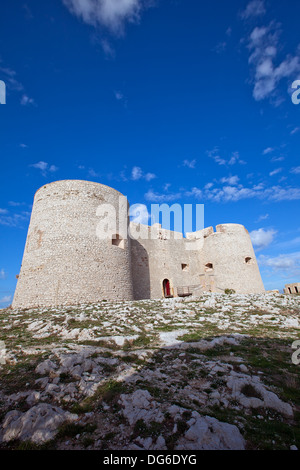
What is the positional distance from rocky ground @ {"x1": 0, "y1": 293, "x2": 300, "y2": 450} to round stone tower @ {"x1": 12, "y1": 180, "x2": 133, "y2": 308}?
16.9 feet

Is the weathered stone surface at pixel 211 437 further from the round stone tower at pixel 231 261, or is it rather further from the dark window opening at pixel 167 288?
the round stone tower at pixel 231 261

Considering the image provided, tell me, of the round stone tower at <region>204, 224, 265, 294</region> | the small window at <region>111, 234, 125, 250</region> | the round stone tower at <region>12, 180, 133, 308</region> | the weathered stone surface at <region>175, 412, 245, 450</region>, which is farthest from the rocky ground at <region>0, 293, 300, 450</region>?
the round stone tower at <region>204, 224, 265, 294</region>

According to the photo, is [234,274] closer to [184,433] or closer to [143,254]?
[143,254]

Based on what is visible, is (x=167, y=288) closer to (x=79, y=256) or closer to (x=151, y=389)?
(x=79, y=256)

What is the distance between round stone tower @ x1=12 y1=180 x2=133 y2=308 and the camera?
11289 millimetres

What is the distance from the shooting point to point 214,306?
9.23 m

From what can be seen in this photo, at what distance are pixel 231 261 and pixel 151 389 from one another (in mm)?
18253

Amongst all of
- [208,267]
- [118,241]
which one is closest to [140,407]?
[118,241]

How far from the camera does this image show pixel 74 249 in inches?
467

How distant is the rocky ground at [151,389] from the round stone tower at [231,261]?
13.8m

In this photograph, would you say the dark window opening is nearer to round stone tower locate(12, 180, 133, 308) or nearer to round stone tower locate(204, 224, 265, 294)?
round stone tower locate(204, 224, 265, 294)

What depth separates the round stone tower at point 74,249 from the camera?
11289 millimetres
